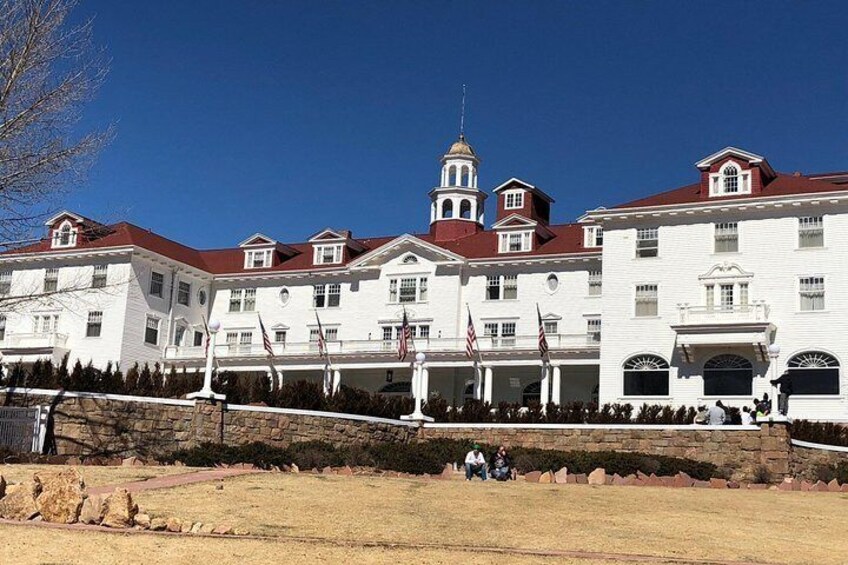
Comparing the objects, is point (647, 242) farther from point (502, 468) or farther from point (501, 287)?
point (502, 468)

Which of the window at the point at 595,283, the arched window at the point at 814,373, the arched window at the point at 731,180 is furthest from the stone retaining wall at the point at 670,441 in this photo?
the window at the point at 595,283

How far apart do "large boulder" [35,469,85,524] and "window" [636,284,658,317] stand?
3440cm

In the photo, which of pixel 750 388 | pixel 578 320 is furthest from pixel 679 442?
pixel 578 320

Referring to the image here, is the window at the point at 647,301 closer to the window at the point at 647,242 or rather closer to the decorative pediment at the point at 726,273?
the window at the point at 647,242

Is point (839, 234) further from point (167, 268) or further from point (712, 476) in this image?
point (167, 268)

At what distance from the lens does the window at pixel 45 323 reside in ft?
194

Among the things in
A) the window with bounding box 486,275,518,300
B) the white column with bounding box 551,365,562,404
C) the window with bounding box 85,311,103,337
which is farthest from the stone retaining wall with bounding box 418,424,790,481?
the window with bounding box 85,311,103,337

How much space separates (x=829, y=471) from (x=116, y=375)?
2038 centimetres

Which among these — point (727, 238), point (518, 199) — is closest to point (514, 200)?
point (518, 199)

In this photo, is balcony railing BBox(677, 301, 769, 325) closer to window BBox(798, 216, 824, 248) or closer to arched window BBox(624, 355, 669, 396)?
arched window BBox(624, 355, 669, 396)

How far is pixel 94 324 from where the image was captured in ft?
189

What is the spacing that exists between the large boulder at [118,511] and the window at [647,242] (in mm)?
35345

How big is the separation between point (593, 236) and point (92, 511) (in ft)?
137

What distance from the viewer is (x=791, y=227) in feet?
147
